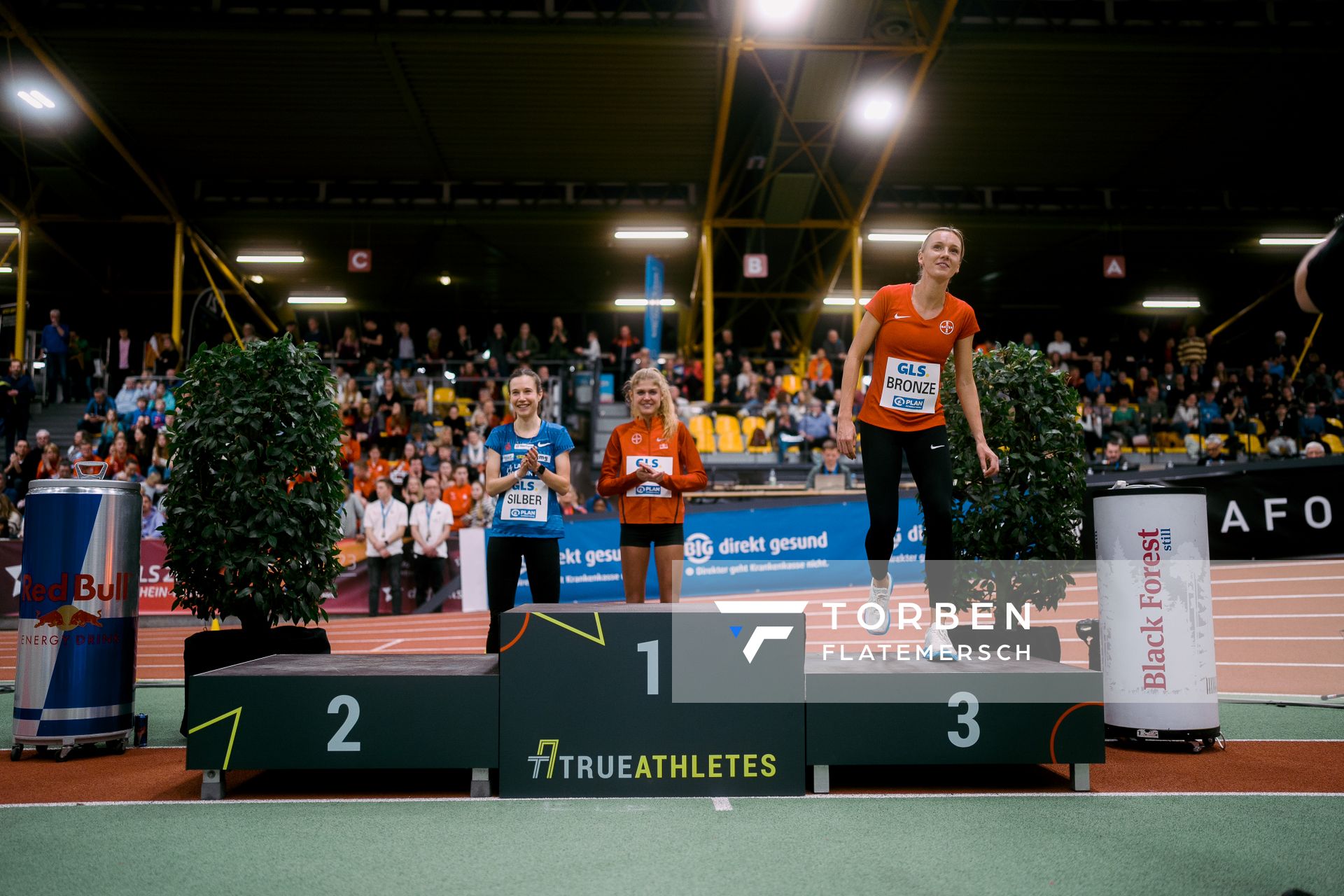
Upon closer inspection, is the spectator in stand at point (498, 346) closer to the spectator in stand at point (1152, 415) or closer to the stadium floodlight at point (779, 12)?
the stadium floodlight at point (779, 12)

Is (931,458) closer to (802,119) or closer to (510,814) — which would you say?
(510,814)

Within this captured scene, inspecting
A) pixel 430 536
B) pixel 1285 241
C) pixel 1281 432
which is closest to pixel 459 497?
pixel 430 536

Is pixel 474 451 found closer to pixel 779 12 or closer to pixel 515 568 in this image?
pixel 779 12

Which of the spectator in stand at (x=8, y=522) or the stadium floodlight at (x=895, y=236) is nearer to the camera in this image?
the spectator in stand at (x=8, y=522)

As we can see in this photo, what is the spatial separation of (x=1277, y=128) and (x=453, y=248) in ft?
53.3

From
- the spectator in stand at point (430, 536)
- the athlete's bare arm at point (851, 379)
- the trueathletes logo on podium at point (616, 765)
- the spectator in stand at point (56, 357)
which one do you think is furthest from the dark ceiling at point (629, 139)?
the trueathletes logo on podium at point (616, 765)

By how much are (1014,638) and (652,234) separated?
1530 centimetres

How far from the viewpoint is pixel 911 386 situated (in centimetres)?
415

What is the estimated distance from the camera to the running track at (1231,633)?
21.0 feet

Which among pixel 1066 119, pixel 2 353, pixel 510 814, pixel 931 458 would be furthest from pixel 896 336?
pixel 2 353

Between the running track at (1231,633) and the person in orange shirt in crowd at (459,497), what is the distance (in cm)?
154

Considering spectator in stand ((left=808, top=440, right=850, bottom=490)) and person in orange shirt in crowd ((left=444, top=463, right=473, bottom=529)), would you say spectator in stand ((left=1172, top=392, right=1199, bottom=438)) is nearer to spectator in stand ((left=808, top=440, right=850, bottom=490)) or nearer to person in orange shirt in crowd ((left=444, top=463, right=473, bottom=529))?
spectator in stand ((left=808, top=440, right=850, bottom=490))

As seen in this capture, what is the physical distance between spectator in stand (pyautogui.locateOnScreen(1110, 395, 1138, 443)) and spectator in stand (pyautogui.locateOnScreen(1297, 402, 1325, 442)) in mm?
2385

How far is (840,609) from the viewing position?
10086mm
